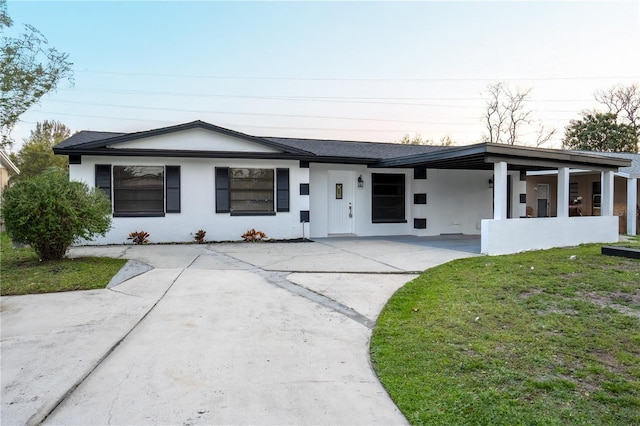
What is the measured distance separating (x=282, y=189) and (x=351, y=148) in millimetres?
3669

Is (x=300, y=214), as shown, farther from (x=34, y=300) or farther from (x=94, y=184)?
(x=34, y=300)

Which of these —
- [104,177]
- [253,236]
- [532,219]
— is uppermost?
[104,177]

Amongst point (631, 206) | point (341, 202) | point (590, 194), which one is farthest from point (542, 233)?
point (590, 194)

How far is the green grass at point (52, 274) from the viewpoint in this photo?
245 inches

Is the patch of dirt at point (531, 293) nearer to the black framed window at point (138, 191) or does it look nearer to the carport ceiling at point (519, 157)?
the carport ceiling at point (519, 157)

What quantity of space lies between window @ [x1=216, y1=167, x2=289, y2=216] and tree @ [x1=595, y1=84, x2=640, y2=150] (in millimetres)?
35246

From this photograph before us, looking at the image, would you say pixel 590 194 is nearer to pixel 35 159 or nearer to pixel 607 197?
pixel 607 197

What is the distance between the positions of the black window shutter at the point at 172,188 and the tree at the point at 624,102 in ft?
124

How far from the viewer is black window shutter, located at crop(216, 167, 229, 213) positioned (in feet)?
39.7

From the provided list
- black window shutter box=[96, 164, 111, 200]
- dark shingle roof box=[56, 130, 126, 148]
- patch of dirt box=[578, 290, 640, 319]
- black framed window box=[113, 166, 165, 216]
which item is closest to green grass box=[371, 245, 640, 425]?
patch of dirt box=[578, 290, 640, 319]

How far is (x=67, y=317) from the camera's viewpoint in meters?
4.88

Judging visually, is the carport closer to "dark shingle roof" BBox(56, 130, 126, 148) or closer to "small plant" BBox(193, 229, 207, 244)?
"small plant" BBox(193, 229, 207, 244)

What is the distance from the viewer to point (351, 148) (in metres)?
14.9

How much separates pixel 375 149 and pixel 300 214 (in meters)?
4.52
